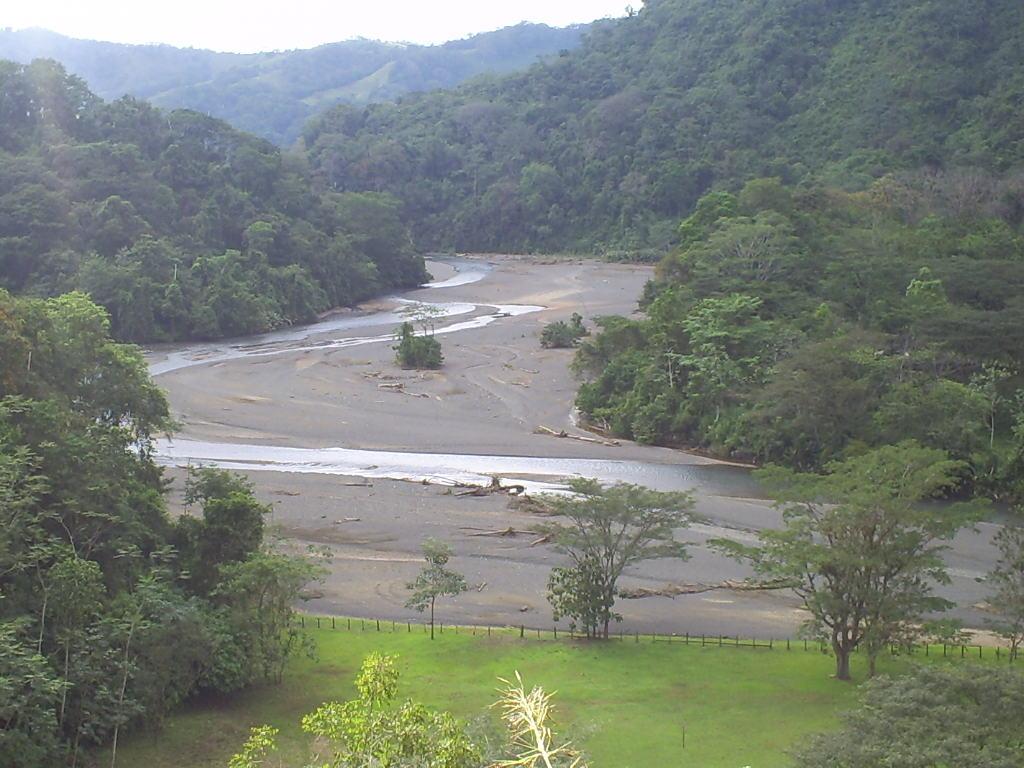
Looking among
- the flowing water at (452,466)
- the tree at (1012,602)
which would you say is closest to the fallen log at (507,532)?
the flowing water at (452,466)

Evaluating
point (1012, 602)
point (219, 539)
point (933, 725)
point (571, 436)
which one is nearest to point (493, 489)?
point (571, 436)

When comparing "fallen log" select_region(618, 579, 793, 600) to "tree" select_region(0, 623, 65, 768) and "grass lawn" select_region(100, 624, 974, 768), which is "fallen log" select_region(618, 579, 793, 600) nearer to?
"grass lawn" select_region(100, 624, 974, 768)

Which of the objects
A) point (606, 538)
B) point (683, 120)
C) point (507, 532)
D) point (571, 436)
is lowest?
point (507, 532)

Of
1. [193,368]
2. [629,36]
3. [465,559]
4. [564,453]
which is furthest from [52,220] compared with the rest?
[629,36]

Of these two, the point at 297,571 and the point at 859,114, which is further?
the point at 859,114

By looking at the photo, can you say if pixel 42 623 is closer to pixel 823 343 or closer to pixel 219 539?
pixel 219 539

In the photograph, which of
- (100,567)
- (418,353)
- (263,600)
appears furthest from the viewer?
(418,353)

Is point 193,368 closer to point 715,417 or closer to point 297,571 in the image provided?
point 715,417

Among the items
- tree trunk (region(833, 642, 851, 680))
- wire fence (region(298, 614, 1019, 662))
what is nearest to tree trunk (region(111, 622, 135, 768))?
wire fence (region(298, 614, 1019, 662))
